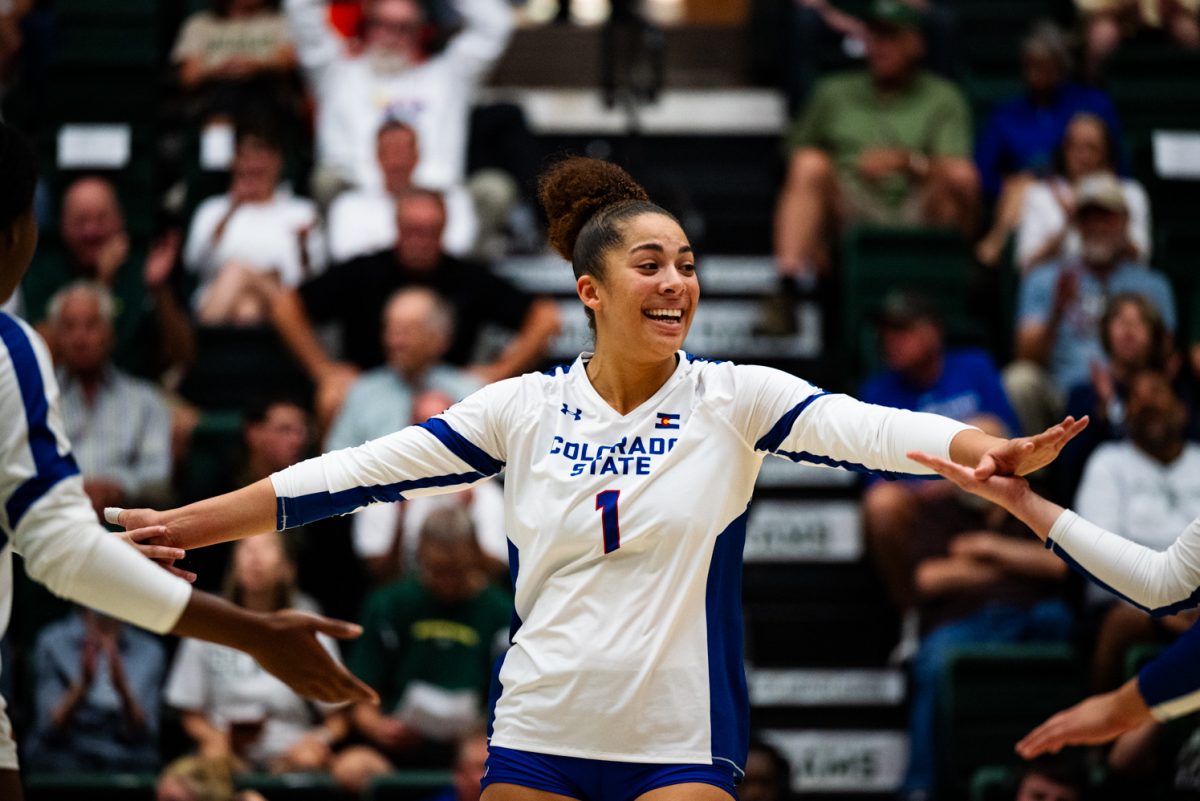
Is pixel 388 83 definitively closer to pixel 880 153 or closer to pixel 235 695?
pixel 880 153

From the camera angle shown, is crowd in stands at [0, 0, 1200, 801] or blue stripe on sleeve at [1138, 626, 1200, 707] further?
crowd in stands at [0, 0, 1200, 801]

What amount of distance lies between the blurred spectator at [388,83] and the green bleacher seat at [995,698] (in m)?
3.88

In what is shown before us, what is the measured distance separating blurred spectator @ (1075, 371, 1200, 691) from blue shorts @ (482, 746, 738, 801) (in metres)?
3.85

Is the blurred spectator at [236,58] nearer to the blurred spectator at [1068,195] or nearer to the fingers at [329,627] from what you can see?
A: the blurred spectator at [1068,195]

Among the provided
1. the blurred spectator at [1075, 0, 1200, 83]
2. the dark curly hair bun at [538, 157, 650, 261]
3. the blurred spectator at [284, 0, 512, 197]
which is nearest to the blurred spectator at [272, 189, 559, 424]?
the blurred spectator at [284, 0, 512, 197]

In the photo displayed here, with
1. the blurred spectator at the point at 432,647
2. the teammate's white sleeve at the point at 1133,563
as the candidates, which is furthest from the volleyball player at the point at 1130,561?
the blurred spectator at the point at 432,647

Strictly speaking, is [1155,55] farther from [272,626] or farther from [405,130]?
[272,626]

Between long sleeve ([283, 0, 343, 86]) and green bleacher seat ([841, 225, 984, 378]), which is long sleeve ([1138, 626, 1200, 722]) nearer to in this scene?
green bleacher seat ([841, 225, 984, 378])

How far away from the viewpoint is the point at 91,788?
671 cm

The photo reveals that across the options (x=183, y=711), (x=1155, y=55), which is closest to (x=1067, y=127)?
A: (x=1155, y=55)

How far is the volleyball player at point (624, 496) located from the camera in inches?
156

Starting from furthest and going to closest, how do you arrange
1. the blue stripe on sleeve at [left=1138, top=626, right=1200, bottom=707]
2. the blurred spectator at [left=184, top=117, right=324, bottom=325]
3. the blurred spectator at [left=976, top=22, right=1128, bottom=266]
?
the blurred spectator at [left=976, top=22, right=1128, bottom=266] < the blurred spectator at [left=184, top=117, right=324, bottom=325] < the blue stripe on sleeve at [left=1138, top=626, right=1200, bottom=707]

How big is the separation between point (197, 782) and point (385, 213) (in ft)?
11.4

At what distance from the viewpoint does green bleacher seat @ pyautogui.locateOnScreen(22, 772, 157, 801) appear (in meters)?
6.70
